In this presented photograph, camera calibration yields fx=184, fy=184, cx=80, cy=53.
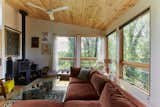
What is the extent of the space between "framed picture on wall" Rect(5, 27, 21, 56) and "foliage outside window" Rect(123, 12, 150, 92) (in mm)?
3905

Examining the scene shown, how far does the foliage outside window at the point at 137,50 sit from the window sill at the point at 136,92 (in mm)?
111

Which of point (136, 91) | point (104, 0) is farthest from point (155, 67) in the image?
point (104, 0)

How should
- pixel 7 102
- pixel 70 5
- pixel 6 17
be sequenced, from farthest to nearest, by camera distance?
pixel 6 17 → pixel 70 5 → pixel 7 102

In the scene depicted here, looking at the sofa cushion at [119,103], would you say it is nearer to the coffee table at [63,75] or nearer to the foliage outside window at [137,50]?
the foliage outside window at [137,50]

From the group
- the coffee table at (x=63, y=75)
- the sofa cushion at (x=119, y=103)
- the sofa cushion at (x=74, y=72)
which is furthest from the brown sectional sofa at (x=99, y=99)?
the coffee table at (x=63, y=75)

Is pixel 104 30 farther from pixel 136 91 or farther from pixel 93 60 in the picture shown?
pixel 136 91

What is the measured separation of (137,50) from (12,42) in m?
4.61

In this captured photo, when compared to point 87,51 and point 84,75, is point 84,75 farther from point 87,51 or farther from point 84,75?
point 87,51

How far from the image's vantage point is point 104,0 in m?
4.03

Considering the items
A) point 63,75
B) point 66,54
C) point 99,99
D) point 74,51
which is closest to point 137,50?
point 99,99

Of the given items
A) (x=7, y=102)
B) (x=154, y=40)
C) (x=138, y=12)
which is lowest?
(x=7, y=102)

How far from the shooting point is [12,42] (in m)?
6.80

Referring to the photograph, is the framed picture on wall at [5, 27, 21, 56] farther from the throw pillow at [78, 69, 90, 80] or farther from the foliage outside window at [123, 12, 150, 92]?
the foliage outside window at [123, 12, 150, 92]

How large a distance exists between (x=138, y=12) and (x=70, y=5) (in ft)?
6.32
